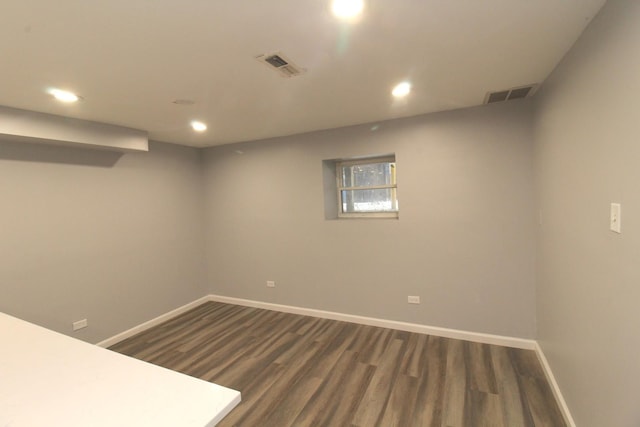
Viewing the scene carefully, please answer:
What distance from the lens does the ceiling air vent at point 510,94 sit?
2332 mm

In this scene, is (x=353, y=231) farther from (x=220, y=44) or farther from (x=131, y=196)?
(x=131, y=196)

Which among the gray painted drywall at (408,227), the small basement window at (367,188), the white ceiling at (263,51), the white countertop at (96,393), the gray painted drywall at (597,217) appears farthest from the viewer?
the small basement window at (367,188)

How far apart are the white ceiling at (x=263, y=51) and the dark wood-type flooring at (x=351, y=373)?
233 centimetres

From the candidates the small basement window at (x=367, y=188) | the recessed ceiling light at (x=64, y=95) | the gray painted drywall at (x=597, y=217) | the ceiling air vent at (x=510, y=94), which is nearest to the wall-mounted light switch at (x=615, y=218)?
the gray painted drywall at (x=597, y=217)

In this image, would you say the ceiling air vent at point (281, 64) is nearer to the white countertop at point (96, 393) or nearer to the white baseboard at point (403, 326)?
the white countertop at point (96, 393)

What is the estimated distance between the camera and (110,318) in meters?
3.22

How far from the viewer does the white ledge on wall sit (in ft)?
7.53

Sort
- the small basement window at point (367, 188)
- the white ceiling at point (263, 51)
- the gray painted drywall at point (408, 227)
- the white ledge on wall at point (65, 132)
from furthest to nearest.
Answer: the small basement window at point (367, 188), the gray painted drywall at point (408, 227), the white ledge on wall at point (65, 132), the white ceiling at point (263, 51)

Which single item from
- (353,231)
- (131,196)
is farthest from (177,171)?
(353,231)

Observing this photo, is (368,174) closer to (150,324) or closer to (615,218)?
(615,218)

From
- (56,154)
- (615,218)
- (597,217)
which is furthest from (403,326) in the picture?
(56,154)

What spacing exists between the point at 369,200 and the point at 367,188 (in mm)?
157

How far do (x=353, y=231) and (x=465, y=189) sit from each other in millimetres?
1278

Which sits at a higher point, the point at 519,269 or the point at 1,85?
the point at 1,85
